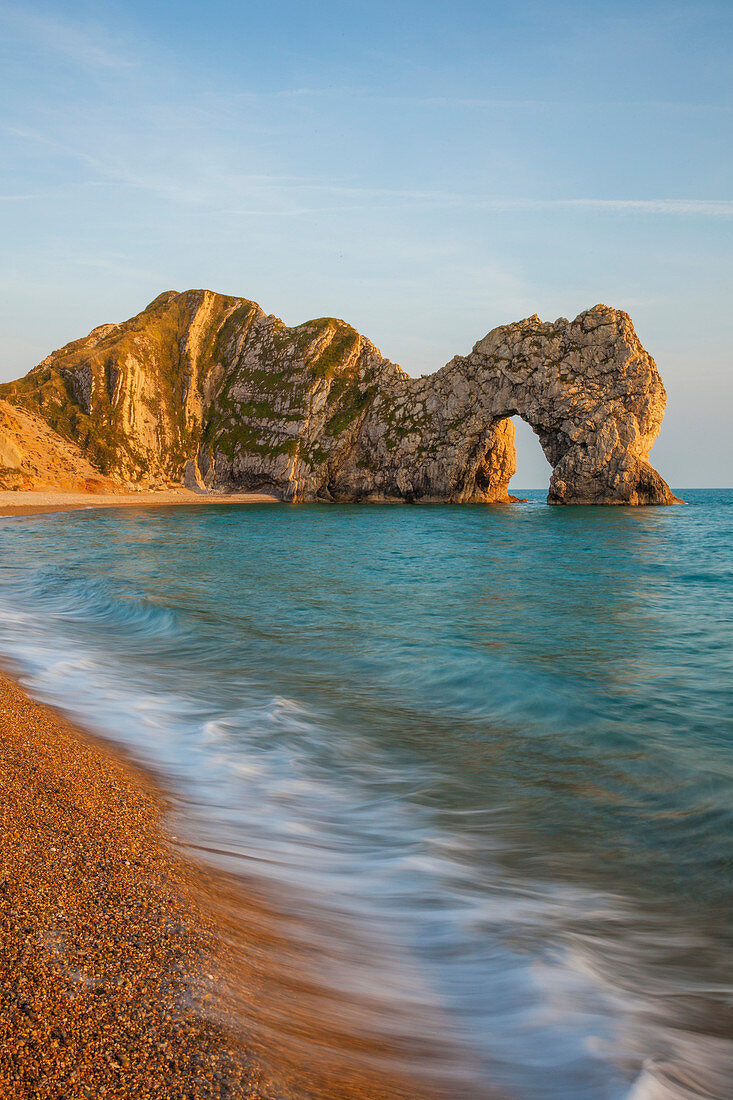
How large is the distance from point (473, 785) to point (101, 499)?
3221 inches

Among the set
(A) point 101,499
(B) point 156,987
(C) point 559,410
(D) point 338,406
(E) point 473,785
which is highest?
(D) point 338,406

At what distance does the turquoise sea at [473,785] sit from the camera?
3453mm

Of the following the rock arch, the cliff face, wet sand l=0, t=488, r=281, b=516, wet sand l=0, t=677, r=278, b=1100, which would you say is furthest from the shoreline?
the cliff face

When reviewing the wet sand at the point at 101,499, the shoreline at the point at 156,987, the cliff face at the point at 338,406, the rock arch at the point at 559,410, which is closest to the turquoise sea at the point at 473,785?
the shoreline at the point at 156,987

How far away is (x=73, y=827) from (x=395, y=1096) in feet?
8.72

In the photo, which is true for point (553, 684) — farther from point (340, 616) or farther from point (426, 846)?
point (340, 616)

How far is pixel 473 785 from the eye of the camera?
6699 mm

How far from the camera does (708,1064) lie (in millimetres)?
3125

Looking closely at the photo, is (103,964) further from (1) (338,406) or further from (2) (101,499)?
(1) (338,406)

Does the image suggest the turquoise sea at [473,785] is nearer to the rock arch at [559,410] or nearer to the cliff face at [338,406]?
the rock arch at [559,410]

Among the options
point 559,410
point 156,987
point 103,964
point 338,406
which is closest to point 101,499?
point 338,406

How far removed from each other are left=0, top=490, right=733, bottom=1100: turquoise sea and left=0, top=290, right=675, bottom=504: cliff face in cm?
6960

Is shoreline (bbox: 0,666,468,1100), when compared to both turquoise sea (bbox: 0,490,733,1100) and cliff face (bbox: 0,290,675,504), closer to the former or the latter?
turquoise sea (bbox: 0,490,733,1100)

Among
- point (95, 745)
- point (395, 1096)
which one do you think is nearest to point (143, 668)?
point (95, 745)
